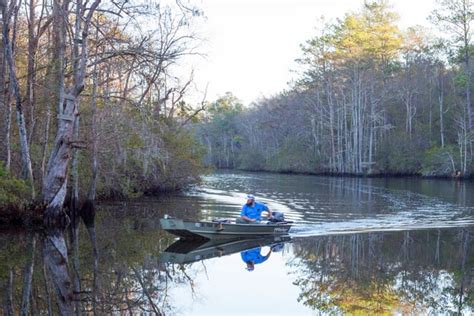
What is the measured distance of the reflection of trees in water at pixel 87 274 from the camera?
36.7 ft

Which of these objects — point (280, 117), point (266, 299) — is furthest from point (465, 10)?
point (266, 299)

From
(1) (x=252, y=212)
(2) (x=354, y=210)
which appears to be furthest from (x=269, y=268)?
(2) (x=354, y=210)

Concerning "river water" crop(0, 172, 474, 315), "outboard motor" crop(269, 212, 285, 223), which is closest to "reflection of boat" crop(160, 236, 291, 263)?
"river water" crop(0, 172, 474, 315)

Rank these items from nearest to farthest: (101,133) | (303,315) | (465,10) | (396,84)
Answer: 1. (303,315)
2. (101,133)
3. (465,10)
4. (396,84)

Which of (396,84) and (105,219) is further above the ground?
(396,84)

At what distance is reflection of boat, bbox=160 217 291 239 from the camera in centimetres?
1795

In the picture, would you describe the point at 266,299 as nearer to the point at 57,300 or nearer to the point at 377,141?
the point at 57,300

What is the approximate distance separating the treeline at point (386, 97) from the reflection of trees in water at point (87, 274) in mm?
39787

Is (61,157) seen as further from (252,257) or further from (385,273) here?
(385,273)

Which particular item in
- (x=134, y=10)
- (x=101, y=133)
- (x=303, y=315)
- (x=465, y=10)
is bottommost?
(x=303, y=315)

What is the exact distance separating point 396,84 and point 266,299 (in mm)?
51584

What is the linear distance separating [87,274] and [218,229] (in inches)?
218

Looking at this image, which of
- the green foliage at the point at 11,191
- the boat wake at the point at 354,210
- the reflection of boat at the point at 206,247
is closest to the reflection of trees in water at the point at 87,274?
the reflection of boat at the point at 206,247

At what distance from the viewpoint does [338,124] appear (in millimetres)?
61281
